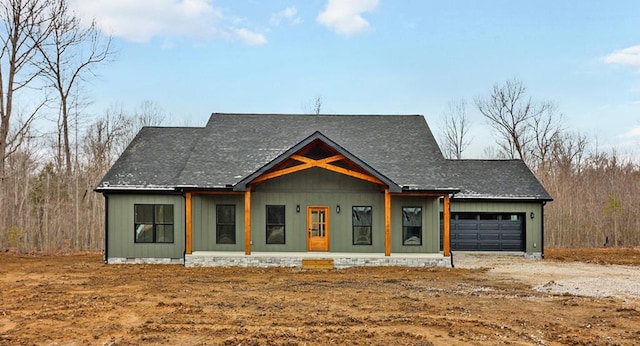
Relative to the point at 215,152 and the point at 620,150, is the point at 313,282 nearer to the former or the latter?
the point at 215,152

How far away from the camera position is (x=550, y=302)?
9.90 metres

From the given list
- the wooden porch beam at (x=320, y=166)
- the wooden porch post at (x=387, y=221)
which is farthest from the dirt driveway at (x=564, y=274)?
the wooden porch beam at (x=320, y=166)

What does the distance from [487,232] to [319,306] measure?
11890 mm

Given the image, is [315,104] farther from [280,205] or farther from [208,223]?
[208,223]

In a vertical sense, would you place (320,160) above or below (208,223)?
above

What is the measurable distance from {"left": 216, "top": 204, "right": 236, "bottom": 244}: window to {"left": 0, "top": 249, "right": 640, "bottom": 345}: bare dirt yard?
5.99 ft

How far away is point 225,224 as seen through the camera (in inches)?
651

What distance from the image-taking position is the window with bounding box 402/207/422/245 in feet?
54.2

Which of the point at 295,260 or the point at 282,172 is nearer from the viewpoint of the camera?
the point at 295,260

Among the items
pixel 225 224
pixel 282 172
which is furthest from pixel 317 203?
pixel 225 224

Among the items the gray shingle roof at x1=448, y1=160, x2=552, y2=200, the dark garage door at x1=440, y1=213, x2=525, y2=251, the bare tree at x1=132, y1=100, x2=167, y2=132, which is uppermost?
the bare tree at x1=132, y1=100, x2=167, y2=132

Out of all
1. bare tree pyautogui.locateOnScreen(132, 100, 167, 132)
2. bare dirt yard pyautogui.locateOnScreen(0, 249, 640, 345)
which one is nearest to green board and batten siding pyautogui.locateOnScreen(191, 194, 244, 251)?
bare dirt yard pyautogui.locateOnScreen(0, 249, 640, 345)

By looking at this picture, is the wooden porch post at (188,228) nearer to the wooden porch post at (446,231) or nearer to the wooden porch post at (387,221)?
the wooden porch post at (387,221)

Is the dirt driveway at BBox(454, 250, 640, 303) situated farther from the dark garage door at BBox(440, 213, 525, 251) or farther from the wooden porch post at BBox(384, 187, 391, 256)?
the wooden porch post at BBox(384, 187, 391, 256)
